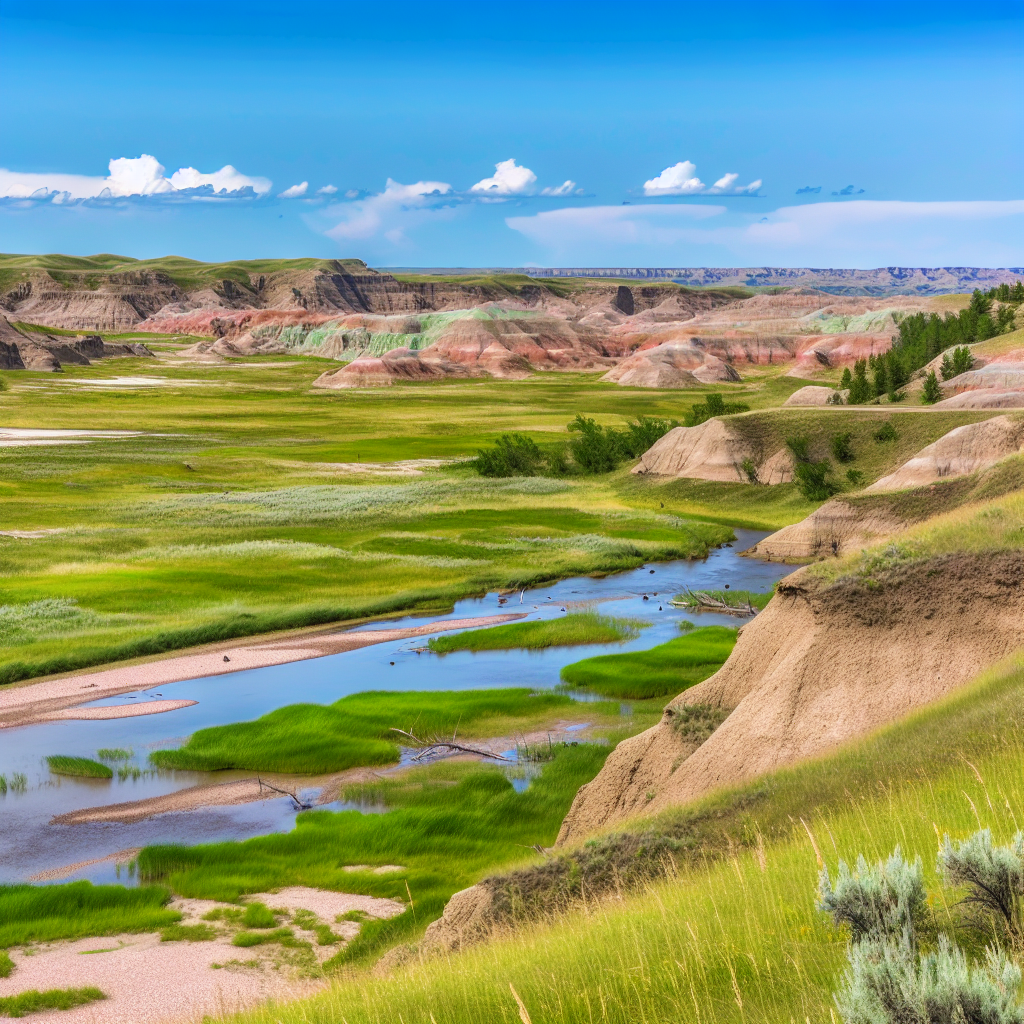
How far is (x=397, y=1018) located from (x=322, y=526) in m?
49.1

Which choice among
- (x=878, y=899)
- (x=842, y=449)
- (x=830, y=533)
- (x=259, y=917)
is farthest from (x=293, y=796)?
(x=842, y=449)

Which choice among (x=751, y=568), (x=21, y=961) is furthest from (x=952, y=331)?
(x=21, y=961)

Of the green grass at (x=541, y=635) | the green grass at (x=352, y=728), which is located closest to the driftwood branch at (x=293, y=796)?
the green grass at (x=352, y=728)

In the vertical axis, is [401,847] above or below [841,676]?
below

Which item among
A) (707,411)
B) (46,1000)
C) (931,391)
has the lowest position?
(46,1000)

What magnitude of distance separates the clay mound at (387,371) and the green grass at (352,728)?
138492 millimetres

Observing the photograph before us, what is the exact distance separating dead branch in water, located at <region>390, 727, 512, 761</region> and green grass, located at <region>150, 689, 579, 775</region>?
50 centimetres

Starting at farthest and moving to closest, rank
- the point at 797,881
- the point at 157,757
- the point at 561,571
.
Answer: the point at 561,571 < the point at 157,757 < the point at 797,881

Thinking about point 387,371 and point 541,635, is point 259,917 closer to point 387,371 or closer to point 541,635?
point 541,635

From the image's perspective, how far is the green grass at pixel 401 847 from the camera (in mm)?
17344

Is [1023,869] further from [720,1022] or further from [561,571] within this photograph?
[561,571]

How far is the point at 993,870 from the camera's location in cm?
667

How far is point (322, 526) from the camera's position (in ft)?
185

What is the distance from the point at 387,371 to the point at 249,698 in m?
144
